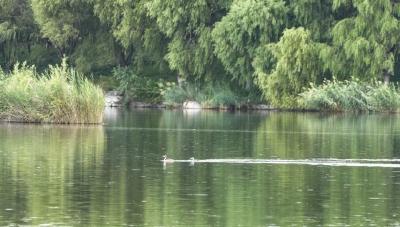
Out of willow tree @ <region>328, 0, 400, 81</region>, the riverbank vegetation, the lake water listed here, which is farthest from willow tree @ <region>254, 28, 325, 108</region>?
the lake water

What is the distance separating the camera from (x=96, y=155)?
34.2 m

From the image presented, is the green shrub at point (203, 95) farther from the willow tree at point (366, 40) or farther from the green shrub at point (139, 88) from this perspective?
the willow tree at point (366, 40)

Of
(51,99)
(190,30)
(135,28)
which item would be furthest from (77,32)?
(51,99)

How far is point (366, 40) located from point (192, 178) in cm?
3928

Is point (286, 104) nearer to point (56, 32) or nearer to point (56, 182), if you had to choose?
point (56, 32)

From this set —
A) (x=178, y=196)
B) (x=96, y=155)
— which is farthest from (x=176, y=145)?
(x=178, y=196)

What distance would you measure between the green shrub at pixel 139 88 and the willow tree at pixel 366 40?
13995mm

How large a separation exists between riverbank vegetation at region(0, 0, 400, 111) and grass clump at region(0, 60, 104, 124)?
2075 centimetres

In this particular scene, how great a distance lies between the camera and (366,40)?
6594 centimetres

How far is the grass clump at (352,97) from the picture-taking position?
65688 millimetres

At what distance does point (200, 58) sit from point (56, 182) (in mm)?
46907

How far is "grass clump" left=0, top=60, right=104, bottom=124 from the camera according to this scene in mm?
47094

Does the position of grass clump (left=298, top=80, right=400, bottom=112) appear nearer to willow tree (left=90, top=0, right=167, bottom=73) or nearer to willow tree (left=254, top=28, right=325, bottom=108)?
willow tree (left=254, top=28, right=325, bottom=108)

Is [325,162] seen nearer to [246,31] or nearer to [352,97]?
[352,97]
